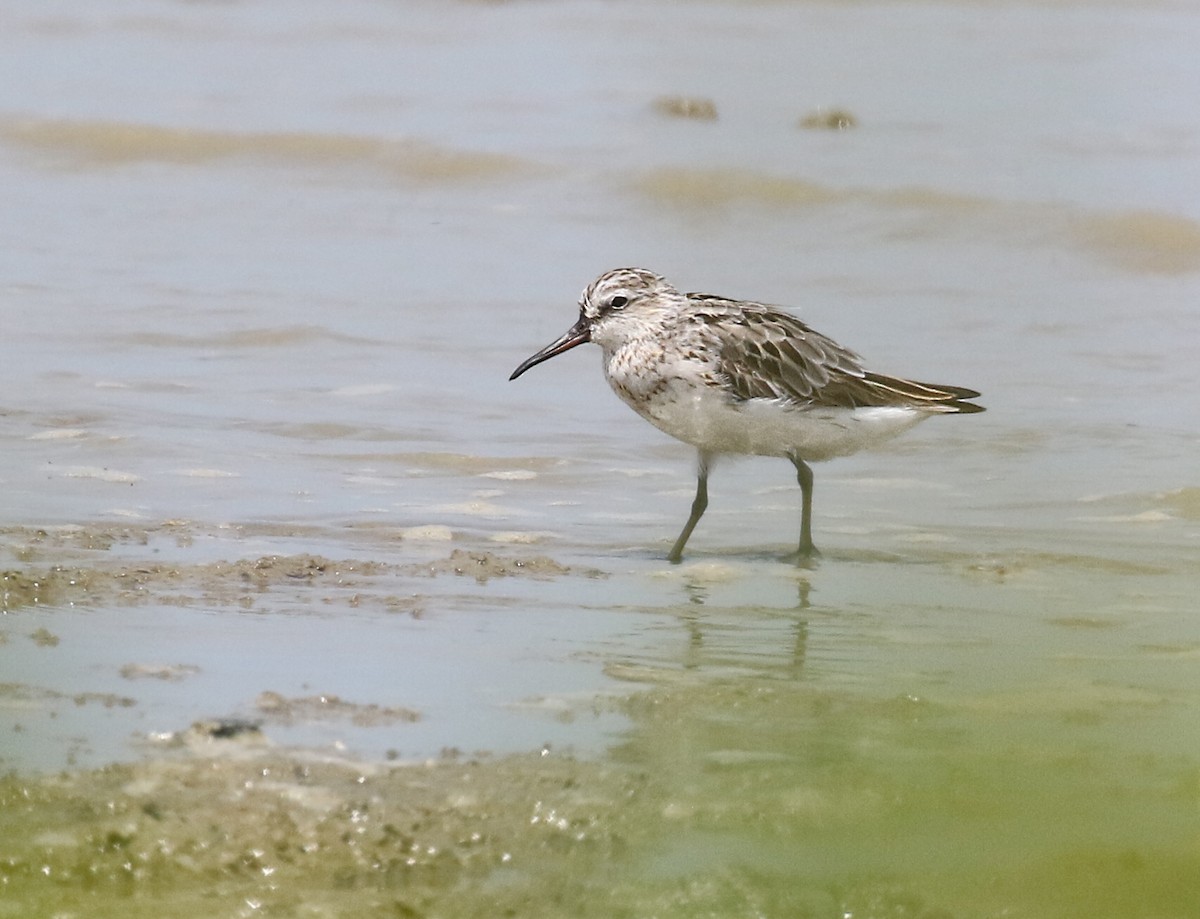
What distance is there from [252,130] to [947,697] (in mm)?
12501

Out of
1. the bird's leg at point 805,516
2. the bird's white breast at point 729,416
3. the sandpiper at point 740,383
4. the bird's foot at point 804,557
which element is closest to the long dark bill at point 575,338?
the sandpiper at point 740,383

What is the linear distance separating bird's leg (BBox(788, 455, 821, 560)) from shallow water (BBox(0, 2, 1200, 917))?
0.33 ft

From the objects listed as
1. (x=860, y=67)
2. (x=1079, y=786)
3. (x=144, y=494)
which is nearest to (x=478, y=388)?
(x=144, y=494)

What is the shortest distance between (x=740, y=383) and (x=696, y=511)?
453mm

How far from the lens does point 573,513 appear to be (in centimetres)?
705

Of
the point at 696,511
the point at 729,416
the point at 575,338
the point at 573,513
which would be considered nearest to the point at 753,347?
the point at 729,416

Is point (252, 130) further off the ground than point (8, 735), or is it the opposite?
point (252, 130)

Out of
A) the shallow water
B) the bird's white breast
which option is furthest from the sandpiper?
the shallow water

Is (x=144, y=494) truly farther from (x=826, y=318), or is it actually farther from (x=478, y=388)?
(x=826, y=318)

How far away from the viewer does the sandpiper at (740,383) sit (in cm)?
670

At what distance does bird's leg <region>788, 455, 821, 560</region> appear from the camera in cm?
648

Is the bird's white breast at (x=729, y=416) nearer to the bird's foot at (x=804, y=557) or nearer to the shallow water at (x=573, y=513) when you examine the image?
the shallow water at (x=573, y=513)

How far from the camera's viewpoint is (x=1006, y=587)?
5.96m

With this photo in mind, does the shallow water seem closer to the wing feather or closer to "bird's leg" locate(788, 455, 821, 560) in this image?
"bird's leg" locate(788, 455, 821, 560)
